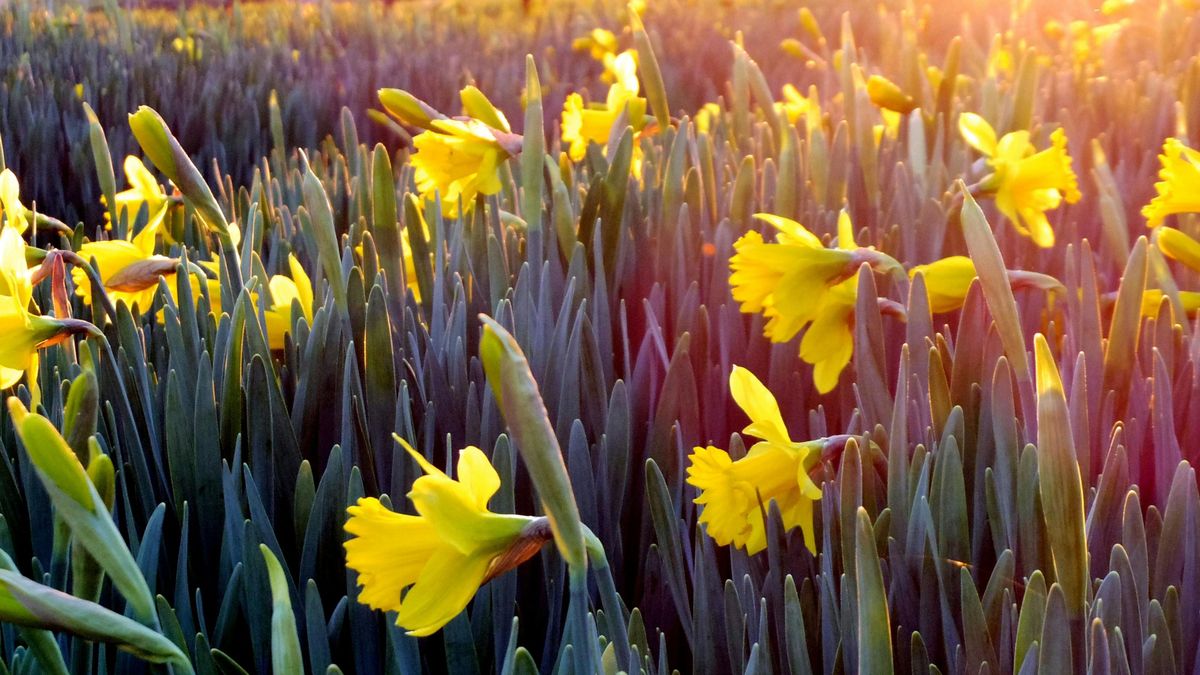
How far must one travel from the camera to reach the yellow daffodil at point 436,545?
1.71ft

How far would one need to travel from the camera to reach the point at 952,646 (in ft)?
2.08

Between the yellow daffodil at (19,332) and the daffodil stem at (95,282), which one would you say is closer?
the yellow daffodil at (19,332)

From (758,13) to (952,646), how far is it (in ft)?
17.8

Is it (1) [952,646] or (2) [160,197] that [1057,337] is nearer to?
(1) [952,646]

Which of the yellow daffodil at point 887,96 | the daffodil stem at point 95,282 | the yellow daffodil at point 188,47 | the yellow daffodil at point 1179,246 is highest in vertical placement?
the yellow daffodil at point 887,96

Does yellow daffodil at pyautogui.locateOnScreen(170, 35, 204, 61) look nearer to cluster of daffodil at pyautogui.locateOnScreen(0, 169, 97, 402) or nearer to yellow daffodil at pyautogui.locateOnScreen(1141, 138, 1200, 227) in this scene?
cluster of daffodil at pyautogui.locateOnScreen(0, 169, 97, 402)

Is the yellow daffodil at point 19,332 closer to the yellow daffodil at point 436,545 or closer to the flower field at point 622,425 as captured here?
the flower field at point 622,425

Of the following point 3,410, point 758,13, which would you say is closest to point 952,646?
point 3,410

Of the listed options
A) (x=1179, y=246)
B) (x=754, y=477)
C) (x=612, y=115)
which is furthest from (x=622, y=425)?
(x=612, y=115)

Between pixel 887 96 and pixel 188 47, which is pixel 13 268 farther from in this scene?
pixel 188 47

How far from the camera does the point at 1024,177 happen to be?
1.30m

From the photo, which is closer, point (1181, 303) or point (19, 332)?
point (19, 332)

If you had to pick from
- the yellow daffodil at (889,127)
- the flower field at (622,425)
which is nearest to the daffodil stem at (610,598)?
the flower field at (622,425)

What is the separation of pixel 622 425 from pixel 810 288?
23 cm
